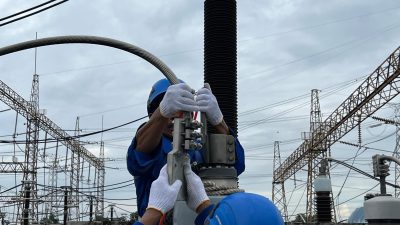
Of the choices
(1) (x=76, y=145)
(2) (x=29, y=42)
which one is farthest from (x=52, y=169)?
(2) (x=29, y=42)

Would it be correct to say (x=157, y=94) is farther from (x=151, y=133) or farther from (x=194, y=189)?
(x=194, y=189)

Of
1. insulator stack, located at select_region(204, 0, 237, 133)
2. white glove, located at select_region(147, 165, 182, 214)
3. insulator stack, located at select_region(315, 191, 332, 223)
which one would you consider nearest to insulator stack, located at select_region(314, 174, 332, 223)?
insulator stack, located at select_region(315, 191, 332, 223)

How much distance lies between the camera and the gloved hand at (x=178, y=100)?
3421mm

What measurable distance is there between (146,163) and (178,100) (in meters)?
0.74

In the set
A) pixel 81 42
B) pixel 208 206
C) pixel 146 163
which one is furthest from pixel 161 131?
pixel 81 42

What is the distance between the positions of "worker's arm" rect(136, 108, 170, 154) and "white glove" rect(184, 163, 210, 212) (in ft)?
1.69

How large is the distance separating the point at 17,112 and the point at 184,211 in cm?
4326

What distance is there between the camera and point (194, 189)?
3.33 m

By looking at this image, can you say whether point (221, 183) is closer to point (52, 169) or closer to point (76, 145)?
point (52, 169)

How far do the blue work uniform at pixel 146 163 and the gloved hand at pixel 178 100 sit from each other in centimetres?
55

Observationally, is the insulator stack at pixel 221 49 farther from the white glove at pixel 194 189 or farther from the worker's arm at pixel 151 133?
the white glove at pixel 194 189

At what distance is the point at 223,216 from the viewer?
2.92m

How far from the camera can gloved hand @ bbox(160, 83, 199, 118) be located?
135 inches

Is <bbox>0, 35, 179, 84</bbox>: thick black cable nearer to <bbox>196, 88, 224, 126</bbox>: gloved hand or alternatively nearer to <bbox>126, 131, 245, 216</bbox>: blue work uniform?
<bbox>126, 131, 245, 216</bbox>: blue work uniform
